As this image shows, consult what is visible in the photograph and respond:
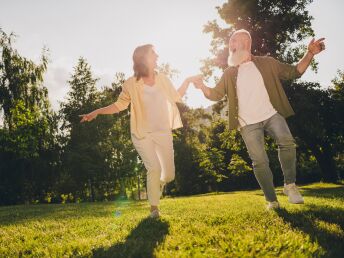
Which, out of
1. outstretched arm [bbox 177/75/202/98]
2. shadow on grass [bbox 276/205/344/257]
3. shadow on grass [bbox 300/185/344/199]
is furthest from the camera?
shadow on grass [bbox 300/185/344/199]

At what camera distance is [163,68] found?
40.1 metres

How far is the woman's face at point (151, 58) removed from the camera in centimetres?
600

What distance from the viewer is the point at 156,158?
5828 millimetres

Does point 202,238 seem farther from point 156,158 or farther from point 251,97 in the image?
point 251,97

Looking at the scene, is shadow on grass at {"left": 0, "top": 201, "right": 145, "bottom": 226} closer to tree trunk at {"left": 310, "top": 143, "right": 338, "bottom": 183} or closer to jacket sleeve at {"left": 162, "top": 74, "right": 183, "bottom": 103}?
jacket sleeve at {"left": 162, "top": 74, "right": 183, "bottom": 103}

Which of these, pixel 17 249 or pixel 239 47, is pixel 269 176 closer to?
pixel 239 47

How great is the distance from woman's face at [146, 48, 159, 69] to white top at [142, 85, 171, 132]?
1.19ft

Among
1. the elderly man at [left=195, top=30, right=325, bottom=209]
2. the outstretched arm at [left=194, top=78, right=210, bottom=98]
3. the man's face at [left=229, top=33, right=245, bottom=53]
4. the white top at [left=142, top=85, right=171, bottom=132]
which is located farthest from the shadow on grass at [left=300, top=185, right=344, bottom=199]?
the white top at [left=142, top=85, right=171, bottom=132]

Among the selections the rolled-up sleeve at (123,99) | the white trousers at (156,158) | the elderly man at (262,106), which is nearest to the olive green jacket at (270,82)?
the elderly man at (262,106)

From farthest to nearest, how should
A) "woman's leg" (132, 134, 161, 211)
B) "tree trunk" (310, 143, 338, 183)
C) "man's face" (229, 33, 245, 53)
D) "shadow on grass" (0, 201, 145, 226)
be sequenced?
1. "tree trunk" (310, 143, 338, 183)
2. "shadow on grass" (0, 201, 145, 226)
3. "man's face" (229, 33, 245, 53)
4. "woman's leg" (132, 134, 161, 211)

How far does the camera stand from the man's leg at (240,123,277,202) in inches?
220

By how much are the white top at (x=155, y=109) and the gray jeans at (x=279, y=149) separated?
1.43 metres

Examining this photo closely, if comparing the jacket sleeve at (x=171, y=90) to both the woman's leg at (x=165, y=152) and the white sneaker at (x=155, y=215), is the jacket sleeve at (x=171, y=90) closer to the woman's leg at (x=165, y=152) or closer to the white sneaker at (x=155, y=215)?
the woman's leg at (x=165, y=152)

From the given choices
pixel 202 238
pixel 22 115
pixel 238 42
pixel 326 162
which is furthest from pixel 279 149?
pixel 326 162
